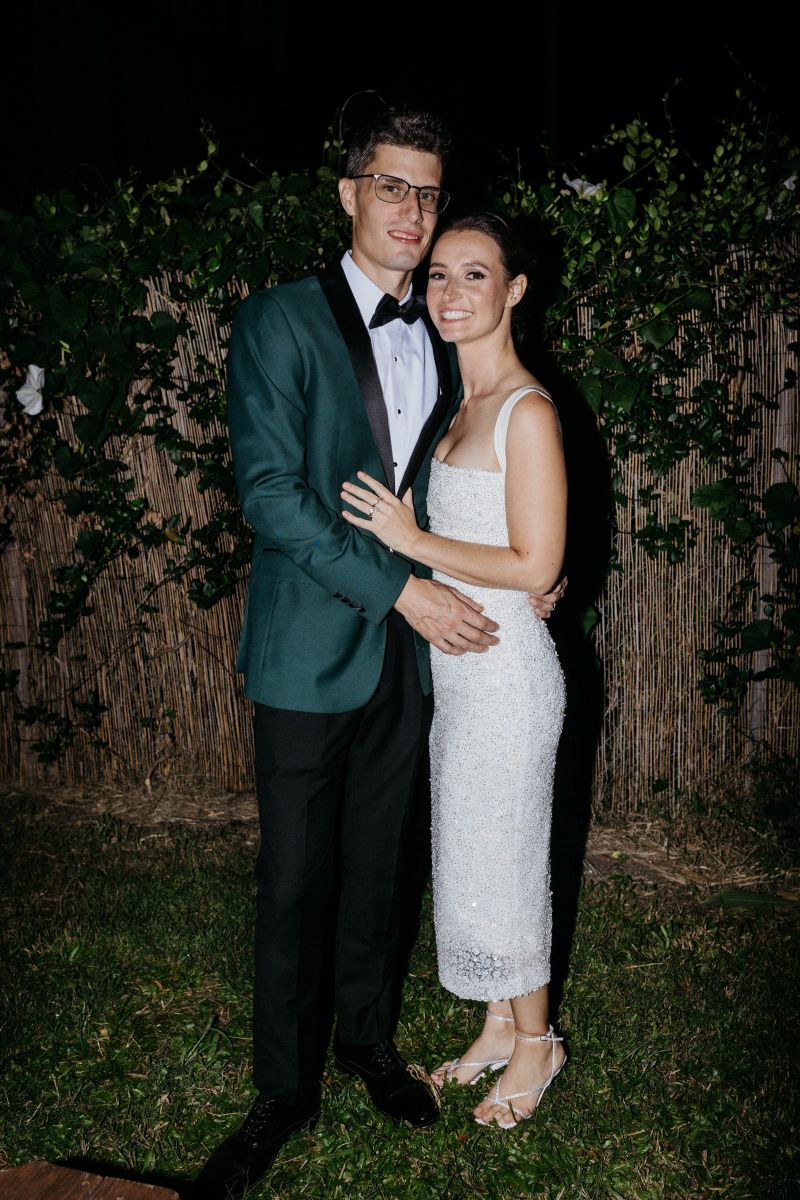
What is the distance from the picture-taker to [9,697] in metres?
4.59

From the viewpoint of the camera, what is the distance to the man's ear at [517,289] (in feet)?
7.70

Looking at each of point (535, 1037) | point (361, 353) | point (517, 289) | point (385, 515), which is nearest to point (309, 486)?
point (385, 515)

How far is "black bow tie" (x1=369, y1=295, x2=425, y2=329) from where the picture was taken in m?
2.31

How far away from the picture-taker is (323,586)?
2195 mm

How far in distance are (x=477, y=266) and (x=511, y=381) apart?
0.99 ft

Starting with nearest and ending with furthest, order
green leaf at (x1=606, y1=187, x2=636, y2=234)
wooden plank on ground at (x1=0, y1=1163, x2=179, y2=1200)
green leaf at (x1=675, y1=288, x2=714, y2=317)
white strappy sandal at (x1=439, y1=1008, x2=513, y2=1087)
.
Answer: wooden plank on ground at (x1=0, y1=1163, x2=179, y2=1200) → white strappy sandal at (x1=439, y1=1008, x2=513, y2=1087) → green leaf at (x1=606, y1=187, x2=636, y2=234) → green leaf at (x1=675, y1=288, x2=714, y2=317)

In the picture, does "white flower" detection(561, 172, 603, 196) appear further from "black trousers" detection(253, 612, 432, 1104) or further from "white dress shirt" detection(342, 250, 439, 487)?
"black trousers" detection(253, 612, 432, 1104)

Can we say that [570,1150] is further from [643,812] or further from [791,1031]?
[643,812]

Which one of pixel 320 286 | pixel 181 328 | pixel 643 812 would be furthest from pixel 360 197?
pixel 643 812

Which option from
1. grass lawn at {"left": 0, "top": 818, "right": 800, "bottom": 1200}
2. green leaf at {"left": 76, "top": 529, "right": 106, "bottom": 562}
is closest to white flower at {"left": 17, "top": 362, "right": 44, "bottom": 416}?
green leaf at {"left": 76, "top": 529, "right": 106, "bottom": 562}

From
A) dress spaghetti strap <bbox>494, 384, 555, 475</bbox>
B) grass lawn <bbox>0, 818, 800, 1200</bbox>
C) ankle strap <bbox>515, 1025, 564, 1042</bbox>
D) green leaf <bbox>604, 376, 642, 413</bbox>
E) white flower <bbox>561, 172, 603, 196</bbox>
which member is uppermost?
white flower <bbox>561, 172, 603, 196</bbox>

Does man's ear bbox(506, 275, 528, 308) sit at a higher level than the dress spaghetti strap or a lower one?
higher

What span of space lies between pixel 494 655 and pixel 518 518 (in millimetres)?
363

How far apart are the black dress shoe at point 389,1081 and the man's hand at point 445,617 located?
124cm
